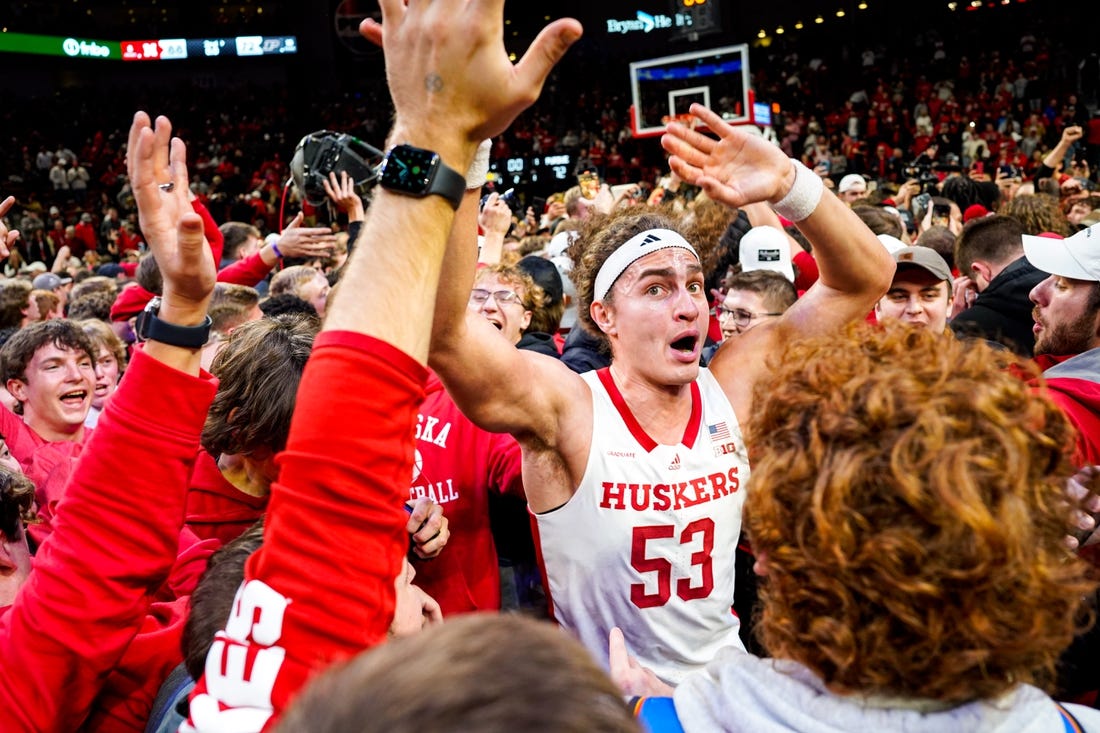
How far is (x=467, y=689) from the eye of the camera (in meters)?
0.71

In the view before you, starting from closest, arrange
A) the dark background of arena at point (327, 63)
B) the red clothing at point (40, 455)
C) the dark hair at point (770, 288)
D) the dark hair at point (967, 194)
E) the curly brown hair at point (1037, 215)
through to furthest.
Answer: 1. the red clothing at point (40, 455)
2. the dark hair at point (770, 288)
3. the curly brown hair at point (1037, 215)
4. the dark hair at point (967, 194)
5. the dark background of arena at point (327, 63)

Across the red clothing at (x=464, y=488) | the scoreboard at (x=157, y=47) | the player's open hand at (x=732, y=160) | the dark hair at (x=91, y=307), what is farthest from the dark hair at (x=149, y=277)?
the scoreboard at (x=157, y=47)

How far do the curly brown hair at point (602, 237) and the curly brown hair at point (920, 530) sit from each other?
1.63 m

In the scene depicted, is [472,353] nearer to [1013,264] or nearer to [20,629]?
[20,629]

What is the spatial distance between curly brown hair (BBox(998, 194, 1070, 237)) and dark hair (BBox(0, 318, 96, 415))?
4353 millimetres

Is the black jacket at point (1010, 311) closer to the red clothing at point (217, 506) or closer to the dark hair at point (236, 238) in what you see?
the red clothing at point (217, 506)

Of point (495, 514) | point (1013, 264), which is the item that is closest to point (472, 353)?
point (495, 514)

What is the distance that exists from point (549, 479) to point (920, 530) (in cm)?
143

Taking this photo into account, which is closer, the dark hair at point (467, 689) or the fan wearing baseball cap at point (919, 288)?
the dark hair at point (467, 689)

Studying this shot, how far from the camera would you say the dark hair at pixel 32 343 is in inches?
151

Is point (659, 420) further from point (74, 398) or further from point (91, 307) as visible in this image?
point (91, 307)

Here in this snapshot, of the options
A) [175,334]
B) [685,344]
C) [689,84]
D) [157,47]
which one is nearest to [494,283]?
[685,344]

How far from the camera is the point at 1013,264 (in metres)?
3.86

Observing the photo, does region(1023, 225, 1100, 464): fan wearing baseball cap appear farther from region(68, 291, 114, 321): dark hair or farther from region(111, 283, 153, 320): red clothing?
region(68, 291, 114, 321): dark hair
